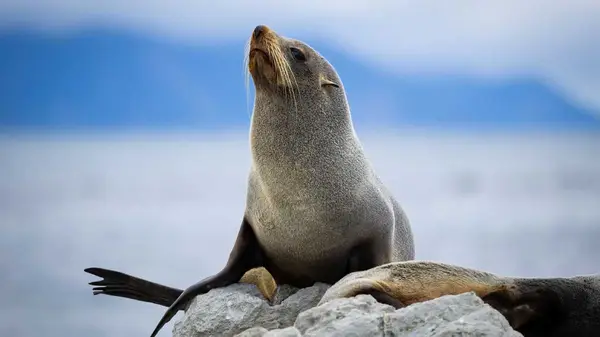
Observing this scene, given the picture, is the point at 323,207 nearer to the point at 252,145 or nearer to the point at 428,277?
the point at 252,145

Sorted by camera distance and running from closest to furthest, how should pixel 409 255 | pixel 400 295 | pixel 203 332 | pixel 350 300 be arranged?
pixel 350 300 → pixel 400 295 → pixel 203 332 → pixel 409 255

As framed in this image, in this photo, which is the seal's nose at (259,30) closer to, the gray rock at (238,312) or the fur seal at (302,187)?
the fur seal at (302,187)

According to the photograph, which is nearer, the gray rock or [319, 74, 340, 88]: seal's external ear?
the gray rock

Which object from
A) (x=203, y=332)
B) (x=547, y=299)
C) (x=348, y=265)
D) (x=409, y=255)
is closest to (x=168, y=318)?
(x=203, y=332)

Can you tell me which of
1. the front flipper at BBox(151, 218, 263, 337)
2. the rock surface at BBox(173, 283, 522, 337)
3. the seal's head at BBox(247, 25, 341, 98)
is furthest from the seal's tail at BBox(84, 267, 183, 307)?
the rock surface at BBox(173, 283, 522, 337)

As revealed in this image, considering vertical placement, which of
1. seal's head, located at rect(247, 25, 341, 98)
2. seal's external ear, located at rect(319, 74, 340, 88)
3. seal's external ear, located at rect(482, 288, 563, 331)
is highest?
seal's head, located at rect(247, 25, 341, 98)

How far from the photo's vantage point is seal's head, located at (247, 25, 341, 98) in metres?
5.86

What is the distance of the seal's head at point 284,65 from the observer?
586 centimetres

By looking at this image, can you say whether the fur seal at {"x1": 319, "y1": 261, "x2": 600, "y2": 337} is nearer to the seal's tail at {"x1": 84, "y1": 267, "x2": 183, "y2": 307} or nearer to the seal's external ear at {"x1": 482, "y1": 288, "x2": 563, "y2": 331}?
the seal's external ear at {"x1": 482, "y1": 288, "x2": 563, "y2": 331}

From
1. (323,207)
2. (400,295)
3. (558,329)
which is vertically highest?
(323,207)

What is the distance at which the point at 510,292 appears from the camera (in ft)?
16.2

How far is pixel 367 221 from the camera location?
5859mm

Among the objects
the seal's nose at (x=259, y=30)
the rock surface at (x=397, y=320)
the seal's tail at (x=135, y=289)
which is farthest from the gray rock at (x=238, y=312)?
the seal's nose at (x=259, y=30)

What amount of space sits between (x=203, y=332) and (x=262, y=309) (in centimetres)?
33
